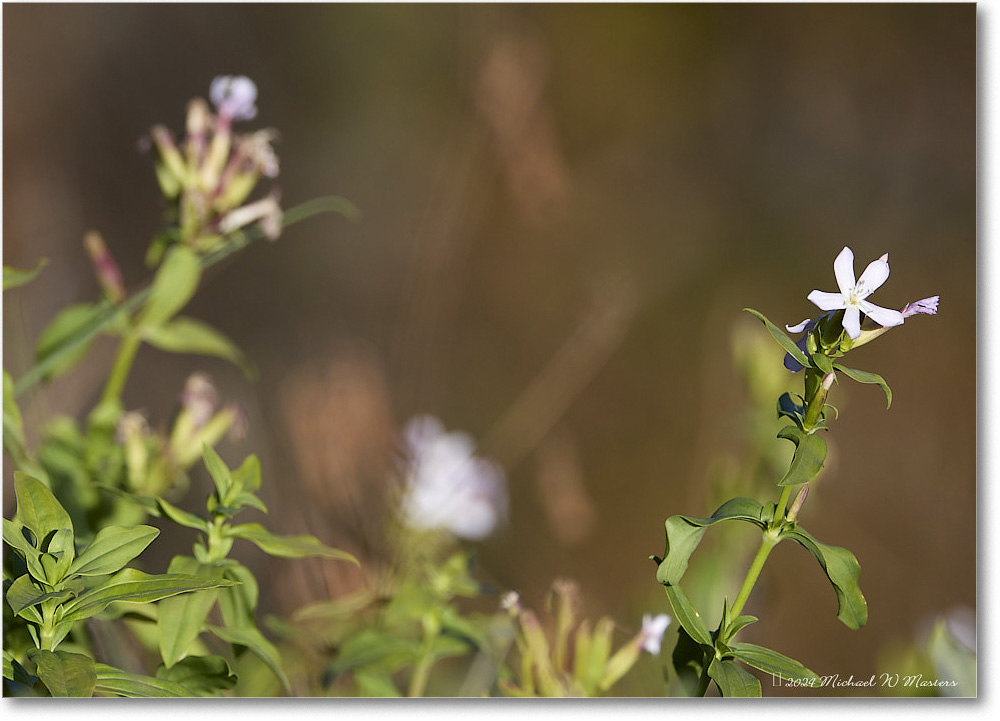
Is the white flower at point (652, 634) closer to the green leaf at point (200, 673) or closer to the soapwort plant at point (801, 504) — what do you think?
the soapwort plant at point (801, 504)

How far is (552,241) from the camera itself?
4.80ft

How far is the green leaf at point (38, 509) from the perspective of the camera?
0.57 metres

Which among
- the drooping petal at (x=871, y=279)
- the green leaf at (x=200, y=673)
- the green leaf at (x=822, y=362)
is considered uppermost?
the drooping petal at (x=871, y=279)

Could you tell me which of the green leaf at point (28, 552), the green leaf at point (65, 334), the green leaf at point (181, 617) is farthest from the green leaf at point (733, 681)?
the green leaf at point (65, 334)

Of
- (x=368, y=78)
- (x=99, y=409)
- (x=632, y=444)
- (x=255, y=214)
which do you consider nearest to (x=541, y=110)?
(x=368, y=78)

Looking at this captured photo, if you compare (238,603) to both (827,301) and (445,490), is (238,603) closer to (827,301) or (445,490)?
(445,490)

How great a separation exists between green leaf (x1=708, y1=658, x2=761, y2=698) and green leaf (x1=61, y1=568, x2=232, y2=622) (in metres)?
0.31

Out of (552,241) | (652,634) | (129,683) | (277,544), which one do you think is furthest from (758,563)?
(552,241)

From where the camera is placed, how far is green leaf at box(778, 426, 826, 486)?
1.66 ft

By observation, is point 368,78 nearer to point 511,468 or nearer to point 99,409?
point 511,468

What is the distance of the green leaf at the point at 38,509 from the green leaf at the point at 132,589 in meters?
0.05

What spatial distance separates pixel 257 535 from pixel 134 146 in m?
0.90

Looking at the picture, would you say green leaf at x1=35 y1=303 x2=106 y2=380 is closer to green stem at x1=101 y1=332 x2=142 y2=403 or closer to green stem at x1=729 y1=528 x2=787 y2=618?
green stem at x1=101 y1=332 x2=142 y2=403

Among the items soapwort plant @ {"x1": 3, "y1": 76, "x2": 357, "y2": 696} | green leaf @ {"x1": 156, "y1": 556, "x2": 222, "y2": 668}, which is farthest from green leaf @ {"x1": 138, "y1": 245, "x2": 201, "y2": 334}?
green leaf @ {"x1": 156, "y1": 556, "x2": 222, "y2": 668}
